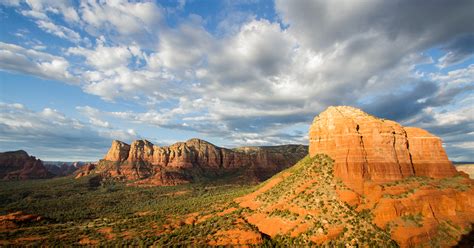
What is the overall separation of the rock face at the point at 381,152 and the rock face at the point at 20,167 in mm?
204148

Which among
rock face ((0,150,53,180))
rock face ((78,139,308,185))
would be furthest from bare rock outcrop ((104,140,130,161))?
rock face ((0,150,53,180))

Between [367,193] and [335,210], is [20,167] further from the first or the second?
[367,193]

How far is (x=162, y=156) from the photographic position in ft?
611

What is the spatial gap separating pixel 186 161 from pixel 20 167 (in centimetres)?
11979

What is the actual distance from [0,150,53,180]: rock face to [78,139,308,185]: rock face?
46.3 meters

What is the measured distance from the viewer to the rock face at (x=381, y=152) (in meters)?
52.2

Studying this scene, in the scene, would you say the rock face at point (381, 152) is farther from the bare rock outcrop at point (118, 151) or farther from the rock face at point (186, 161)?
the bare rock outcrop at point (118, 151)

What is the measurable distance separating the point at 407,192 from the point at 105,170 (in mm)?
166785

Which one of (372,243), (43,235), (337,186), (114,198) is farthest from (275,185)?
(114,198)

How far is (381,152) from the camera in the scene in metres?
53.3

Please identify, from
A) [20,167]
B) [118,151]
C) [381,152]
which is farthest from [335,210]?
[20,167]

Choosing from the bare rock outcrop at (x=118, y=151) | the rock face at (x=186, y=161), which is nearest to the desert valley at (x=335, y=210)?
the rock face at (x=186, y=161)

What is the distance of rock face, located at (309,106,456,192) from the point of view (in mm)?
52250

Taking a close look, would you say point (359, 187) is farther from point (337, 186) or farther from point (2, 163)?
point (2, 163)
